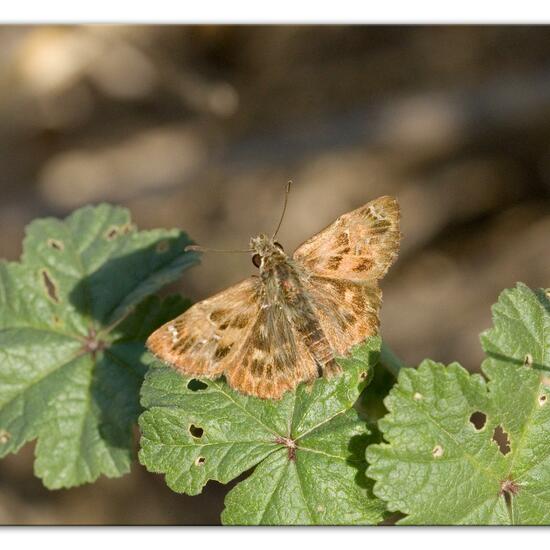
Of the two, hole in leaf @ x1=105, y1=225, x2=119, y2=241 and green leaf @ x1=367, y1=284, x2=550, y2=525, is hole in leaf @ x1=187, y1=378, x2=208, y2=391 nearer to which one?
green leaf @ x1=367, y1=284, x2=550, y2=525

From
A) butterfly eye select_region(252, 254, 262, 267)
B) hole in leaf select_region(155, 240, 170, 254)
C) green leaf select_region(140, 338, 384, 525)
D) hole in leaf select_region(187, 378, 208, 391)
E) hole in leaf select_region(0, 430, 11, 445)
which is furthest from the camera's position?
hole in leaf select_region(155, 240, 170, 254)

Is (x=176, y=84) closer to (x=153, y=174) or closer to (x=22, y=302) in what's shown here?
(x=153, y=174)

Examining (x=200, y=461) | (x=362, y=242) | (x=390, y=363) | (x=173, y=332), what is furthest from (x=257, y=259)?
(x=200, y=461)

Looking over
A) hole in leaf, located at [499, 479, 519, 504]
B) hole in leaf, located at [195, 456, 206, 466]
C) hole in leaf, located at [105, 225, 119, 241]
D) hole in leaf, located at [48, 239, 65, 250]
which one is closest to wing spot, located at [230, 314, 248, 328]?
hole in leaf, located at [195, 456, 206, 466]

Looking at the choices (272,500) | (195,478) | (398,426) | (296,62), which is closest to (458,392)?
(398,426)

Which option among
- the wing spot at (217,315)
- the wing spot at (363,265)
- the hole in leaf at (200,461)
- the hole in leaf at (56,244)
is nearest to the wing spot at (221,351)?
the wing spot at (217,315)

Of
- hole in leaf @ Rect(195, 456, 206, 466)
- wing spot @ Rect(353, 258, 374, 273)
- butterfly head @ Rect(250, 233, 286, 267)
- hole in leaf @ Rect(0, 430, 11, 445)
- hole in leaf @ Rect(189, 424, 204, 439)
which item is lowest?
hole in leaf @ Rect(0, 430, 11, 445)

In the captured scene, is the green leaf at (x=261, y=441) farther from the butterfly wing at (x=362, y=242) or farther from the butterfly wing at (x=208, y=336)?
the butterfly wing at (x=362, y=242)
